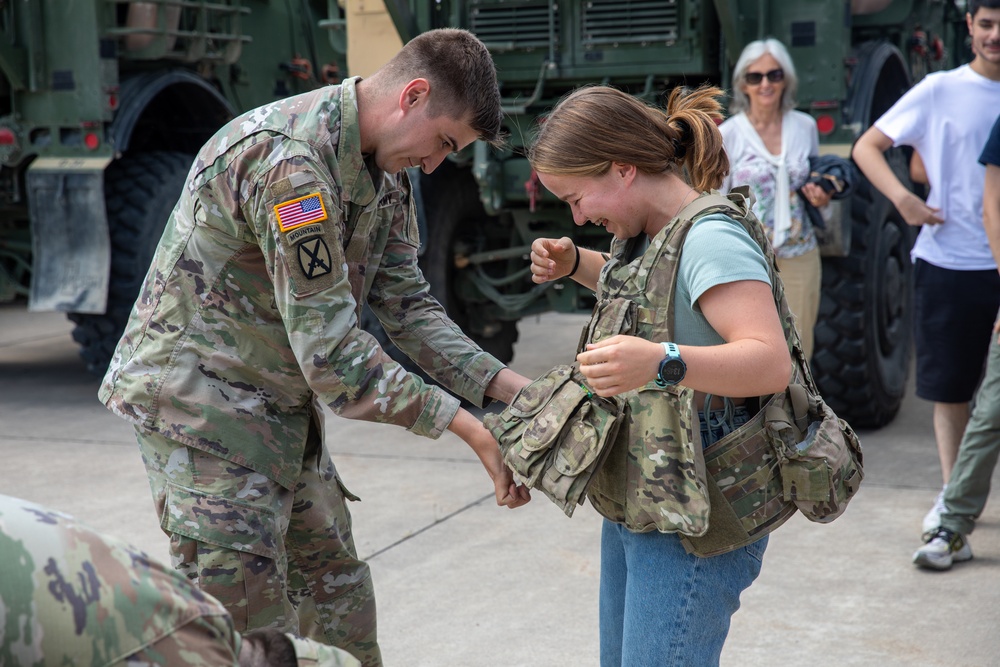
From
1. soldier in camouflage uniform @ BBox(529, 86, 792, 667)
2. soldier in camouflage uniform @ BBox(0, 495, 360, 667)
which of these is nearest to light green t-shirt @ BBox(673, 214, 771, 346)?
soldier in camouflage uniform @ BBox(529, 86, 792, 667)

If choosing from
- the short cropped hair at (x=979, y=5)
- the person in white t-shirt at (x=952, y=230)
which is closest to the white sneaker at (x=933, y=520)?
the person in white t-shirt at (x=952, y=230)

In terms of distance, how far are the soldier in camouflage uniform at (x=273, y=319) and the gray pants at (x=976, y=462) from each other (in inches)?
85.4

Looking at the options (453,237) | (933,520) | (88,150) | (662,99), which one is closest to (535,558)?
(933,520)

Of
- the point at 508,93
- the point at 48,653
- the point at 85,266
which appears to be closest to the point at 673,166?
the point at 48,653

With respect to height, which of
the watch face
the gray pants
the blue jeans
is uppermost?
the watch face

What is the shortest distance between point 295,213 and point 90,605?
1.00 m

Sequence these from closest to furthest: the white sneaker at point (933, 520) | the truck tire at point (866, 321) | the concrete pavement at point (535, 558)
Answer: the concrete pavement at point (535, 558) < the white sneaker at point (933, 520) < the truck tire at point (866, 321)

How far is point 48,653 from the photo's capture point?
1.33 meters

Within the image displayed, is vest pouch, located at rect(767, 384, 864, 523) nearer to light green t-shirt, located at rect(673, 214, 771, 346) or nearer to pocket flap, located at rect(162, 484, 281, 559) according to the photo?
light green t-shirt, located at rect(673, 214, 771, 346)

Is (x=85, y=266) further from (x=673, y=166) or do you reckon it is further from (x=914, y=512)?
(x=673, y=166)

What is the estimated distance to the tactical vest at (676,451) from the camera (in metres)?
2.01

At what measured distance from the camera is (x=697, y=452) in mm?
1999

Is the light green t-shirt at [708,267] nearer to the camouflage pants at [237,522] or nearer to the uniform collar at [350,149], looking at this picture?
the uniform collar at [350,149]

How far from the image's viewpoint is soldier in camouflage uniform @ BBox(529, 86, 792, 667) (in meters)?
1.92
